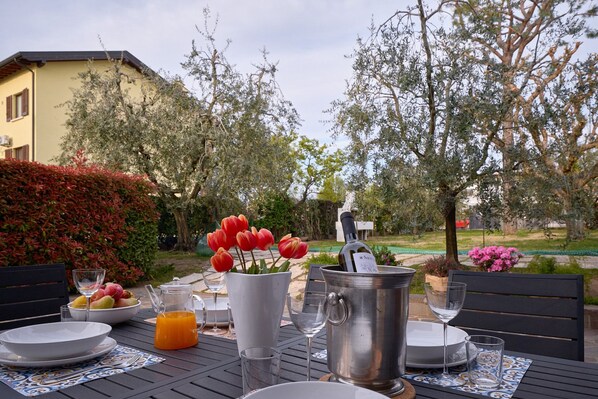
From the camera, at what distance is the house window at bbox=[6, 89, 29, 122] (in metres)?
12.3

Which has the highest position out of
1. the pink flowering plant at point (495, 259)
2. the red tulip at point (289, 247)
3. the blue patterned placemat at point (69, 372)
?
the red tulip at point (289, 247)

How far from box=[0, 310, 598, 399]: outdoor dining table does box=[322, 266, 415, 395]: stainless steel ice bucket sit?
13 centimetres

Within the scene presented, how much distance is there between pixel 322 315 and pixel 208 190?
7.55 m

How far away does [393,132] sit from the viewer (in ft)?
17.5

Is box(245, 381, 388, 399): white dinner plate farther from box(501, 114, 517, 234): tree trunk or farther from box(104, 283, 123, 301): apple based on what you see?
box(501, 114, 517, 234): tree trunk

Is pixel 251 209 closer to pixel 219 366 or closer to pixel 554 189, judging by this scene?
pixel 554 189

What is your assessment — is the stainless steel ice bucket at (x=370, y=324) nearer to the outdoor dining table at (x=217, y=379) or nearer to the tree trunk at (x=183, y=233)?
the outdoor dining table at (x=217, y=379)

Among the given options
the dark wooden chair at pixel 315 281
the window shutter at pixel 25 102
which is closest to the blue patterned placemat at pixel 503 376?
the dark wooden chair at pixel 315 281

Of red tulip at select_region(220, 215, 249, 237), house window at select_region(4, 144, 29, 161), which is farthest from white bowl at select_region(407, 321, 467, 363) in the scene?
house window at select_region(4, 144, 29, 161)

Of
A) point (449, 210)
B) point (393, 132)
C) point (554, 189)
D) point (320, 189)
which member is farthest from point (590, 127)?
point (320, 189)

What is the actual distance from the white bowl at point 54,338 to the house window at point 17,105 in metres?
13.0

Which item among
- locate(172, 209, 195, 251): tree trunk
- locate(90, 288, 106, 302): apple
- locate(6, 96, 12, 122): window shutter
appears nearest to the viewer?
locate(90, 288, 106, 302): apple

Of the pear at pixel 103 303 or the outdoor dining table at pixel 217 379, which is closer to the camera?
the outdoor dining table at pixel 217 379

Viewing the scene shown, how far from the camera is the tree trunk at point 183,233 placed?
969 cm
